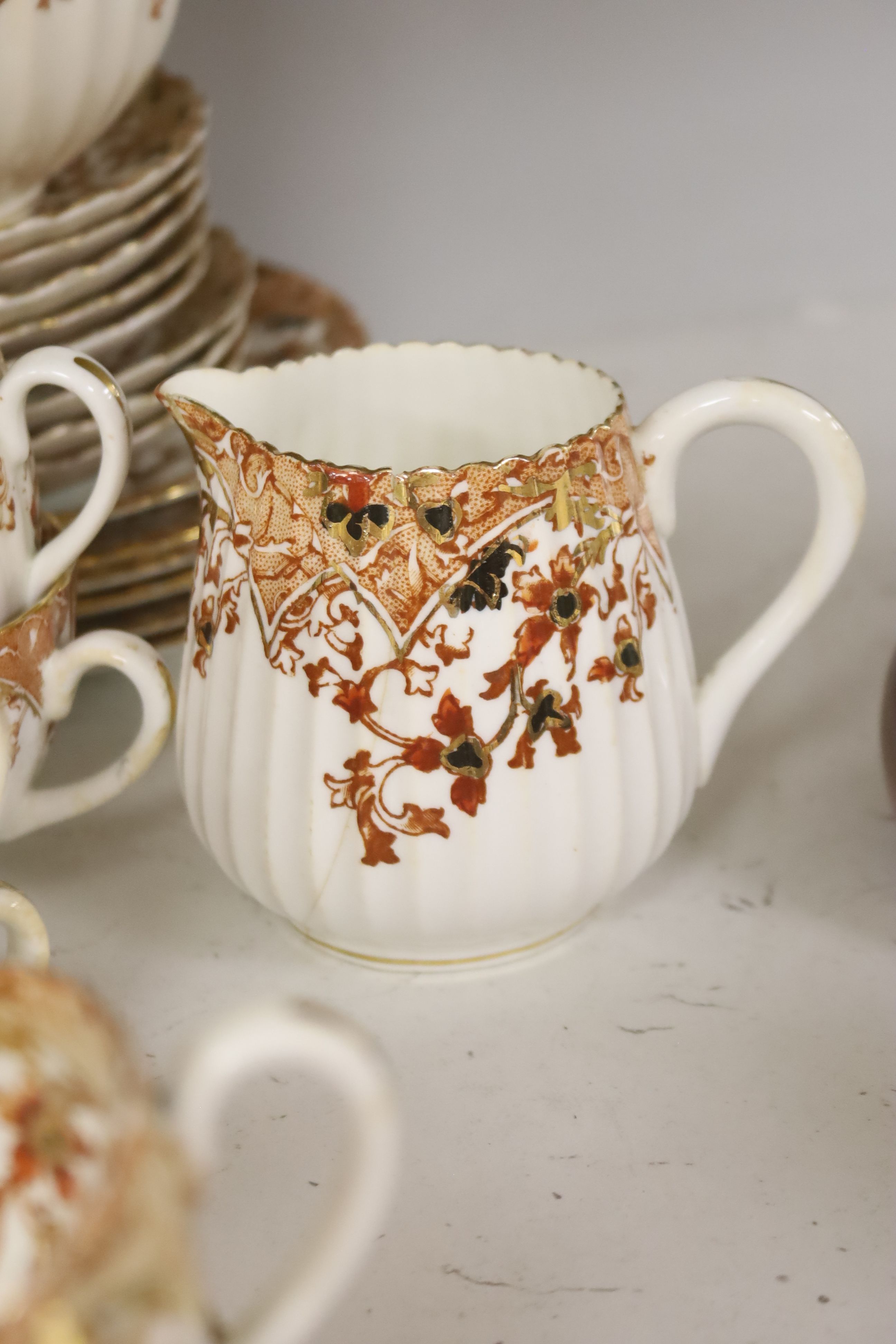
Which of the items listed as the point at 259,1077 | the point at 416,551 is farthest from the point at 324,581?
the point at 259,1077

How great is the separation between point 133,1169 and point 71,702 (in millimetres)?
266

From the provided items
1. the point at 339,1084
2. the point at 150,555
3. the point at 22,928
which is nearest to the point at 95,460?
the point at 150,555

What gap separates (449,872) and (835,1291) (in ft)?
0.46

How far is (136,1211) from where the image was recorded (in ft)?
0.60

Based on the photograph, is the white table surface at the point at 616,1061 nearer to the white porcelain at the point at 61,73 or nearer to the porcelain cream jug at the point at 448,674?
the porcelain cream jug at the point at 448,674

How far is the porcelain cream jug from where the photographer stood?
362 millimetres

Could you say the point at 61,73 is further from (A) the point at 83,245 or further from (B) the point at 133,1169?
(B) the point at 133,1169

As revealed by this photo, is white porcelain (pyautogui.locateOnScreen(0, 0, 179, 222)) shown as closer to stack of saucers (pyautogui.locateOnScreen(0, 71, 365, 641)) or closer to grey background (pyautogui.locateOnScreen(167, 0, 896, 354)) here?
stack of saucers (pyautogui.locateOnScreen(0, 71, 365, 641))

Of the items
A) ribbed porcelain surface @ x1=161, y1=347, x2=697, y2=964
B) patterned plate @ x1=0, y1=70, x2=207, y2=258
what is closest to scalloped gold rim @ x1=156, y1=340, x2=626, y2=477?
ribbed porcelain surface @ x1=161, y1=347, x2=697, y2=964

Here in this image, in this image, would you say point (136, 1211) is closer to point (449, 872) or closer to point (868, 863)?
point (449, 872)

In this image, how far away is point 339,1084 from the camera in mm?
200

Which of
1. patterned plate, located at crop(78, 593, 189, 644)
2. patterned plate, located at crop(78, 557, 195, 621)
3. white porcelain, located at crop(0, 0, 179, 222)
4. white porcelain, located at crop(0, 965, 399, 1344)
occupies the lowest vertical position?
patterned plate, located at crop(78, 593, 189, 644)

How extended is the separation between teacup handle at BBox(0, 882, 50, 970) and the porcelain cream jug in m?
0.06

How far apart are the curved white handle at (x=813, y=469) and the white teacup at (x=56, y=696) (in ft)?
0.55
